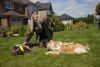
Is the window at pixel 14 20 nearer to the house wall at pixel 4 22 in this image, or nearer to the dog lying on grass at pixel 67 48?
the house wall at pixel 4 22

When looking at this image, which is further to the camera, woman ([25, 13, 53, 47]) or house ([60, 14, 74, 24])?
house ([60, 14, 74, 24])

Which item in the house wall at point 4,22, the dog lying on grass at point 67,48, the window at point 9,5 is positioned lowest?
the dog lying on grass at point 67,48

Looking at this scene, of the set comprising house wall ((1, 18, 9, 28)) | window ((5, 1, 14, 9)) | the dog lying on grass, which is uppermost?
window ((5, 1, 14, 9))

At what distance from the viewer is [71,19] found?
89.4m

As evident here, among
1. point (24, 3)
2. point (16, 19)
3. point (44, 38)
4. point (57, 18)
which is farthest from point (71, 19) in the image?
point (44, 38)

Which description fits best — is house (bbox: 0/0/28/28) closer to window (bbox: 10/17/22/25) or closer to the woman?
window (bbox: 10/17/22/25)

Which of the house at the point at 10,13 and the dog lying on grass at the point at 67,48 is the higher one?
the house at the point at 10,13

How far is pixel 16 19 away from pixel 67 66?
40417 mm

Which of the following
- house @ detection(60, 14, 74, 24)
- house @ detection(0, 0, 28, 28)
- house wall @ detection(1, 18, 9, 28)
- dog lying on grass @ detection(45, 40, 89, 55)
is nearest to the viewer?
dog lying on grass @ detection(45, 40, 89, 55)

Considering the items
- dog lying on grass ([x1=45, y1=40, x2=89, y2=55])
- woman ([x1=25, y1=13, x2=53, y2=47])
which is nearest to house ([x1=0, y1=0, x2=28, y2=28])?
woman ([x1=25, y1=13, x2=53, y2=47])

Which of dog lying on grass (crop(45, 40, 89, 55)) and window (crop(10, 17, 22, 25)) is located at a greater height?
window (crop(10, 17, 22, 25))

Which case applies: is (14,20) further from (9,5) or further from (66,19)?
(66,19)

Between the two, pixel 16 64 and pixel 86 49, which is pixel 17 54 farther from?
pixel 86 49

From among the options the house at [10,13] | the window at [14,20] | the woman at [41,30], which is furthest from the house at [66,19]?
the woman at [41,30]
